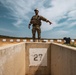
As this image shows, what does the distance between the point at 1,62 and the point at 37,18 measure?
6106 mm

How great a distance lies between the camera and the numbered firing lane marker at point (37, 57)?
8.45 meters

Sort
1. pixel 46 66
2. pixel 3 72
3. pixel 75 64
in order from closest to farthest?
pixel 75 64 → pixel 3 72 → pixel 46 66

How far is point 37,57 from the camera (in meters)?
8.48

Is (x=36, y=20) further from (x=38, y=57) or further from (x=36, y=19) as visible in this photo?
(x=38, y=57)

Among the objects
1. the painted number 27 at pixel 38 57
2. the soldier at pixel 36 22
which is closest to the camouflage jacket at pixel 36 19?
the soldier at pixel 36 22

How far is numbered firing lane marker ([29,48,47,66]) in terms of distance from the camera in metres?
8.45

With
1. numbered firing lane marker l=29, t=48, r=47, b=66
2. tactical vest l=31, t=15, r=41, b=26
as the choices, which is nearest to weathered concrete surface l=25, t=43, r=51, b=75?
numbered firing lane marker l=29, t=48, r=47, b=66

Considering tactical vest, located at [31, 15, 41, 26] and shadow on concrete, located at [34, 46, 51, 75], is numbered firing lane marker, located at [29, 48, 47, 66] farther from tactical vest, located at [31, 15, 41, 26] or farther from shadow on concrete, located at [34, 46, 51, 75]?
tactical vest, located at [31, 15, 41, 26]

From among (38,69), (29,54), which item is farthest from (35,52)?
(38,69)

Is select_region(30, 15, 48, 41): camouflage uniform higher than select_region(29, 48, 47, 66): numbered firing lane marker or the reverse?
higher

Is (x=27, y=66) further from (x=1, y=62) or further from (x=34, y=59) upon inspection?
(x=1, y=62)

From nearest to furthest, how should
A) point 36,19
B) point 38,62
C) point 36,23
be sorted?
point 38,62 < point 36,19 < point 36,23

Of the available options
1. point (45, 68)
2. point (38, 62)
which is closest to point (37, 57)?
point (38, 62)

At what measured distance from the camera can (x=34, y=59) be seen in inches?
332
